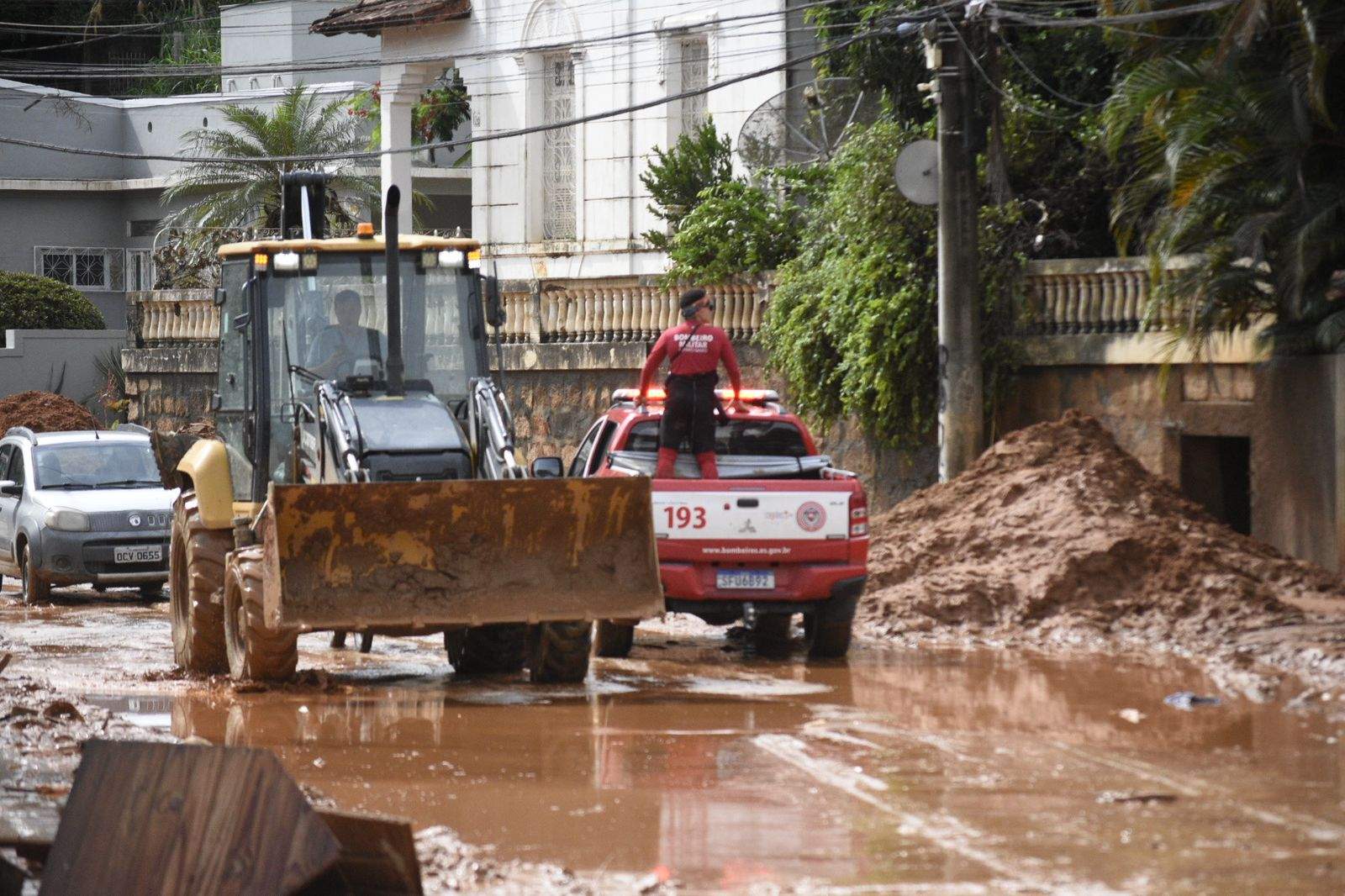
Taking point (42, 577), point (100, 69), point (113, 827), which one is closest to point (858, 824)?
point (113, 827)

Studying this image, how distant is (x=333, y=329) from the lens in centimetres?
1362

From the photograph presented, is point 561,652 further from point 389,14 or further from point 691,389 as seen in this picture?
point 389,14

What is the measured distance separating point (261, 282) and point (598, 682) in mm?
3596

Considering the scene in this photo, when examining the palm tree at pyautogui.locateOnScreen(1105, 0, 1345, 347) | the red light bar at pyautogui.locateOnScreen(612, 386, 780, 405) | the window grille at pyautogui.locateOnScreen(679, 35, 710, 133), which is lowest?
the red light bar at pyautogui.locateOnScreen(612, 386, 780, 405)

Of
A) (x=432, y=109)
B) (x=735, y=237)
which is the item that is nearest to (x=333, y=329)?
A: (x=735, y=237)

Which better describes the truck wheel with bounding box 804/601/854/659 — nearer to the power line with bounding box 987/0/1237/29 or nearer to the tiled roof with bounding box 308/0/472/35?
the power line with bounding box 987/0/1237/29

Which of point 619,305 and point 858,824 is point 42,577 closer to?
point 619,305

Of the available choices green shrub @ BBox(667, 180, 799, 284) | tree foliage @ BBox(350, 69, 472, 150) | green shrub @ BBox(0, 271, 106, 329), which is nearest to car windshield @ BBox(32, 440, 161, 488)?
green shrub @ BBox(667, 180, 799, 284)

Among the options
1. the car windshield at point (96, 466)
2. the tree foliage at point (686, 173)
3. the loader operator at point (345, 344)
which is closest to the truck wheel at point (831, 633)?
the loader operator at point (345, 344)

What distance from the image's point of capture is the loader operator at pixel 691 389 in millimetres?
14625

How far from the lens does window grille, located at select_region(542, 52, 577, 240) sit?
103ft

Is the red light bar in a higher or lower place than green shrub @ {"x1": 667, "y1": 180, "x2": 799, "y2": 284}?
lower

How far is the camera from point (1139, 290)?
1894cm

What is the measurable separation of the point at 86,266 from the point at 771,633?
3262 centimetres
